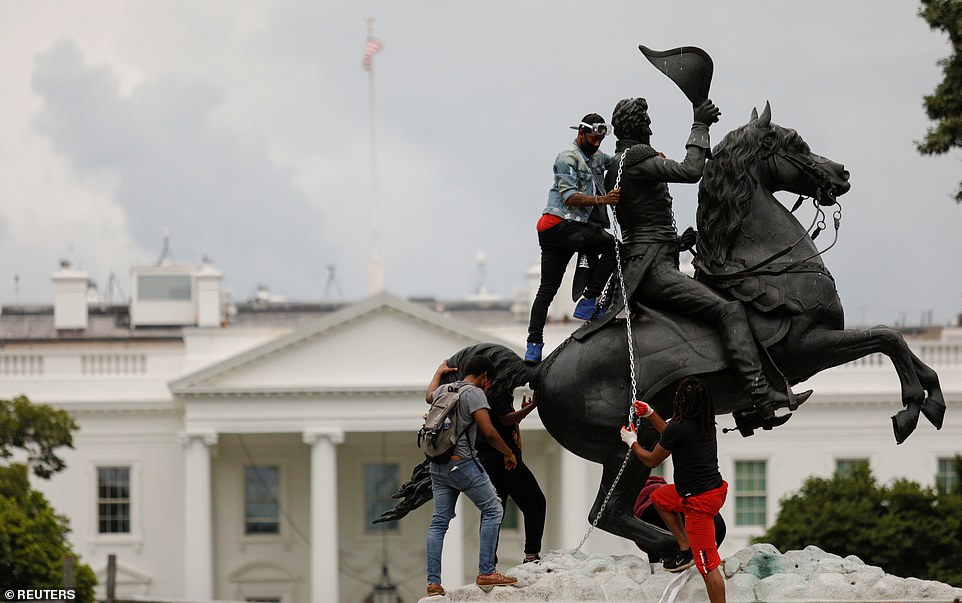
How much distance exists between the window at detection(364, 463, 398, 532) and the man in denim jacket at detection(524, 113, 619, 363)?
149 feet

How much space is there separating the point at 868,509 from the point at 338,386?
2062cm

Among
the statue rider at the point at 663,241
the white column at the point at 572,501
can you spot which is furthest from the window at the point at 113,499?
the statue rider at the point at 663,241

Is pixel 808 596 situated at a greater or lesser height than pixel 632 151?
lesser

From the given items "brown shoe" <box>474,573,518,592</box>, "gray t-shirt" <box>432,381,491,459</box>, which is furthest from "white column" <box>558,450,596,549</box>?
"brown shoe" <box>474,573,518,592</box>

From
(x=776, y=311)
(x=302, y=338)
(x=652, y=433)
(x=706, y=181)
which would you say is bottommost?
(x=652, y=433)

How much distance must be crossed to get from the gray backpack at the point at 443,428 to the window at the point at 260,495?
46355 mm

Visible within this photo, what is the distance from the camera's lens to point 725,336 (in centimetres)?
1073

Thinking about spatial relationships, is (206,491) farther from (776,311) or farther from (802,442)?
(776,311)

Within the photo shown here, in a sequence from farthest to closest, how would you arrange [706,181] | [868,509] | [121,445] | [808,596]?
1. [121,445]
2. [868,509]
3. [706,181]
4. [808,596]

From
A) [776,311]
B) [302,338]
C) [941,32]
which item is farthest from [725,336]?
[302,338]

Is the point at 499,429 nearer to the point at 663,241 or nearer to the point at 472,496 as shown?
the point at 472,496

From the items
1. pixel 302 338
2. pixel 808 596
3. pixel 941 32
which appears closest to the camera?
pixel 808 596

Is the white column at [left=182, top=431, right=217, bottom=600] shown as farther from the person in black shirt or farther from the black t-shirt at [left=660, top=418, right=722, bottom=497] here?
the black t-shirt at [left=660, top=418, right=722, bottom=497]

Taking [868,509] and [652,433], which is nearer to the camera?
[652,433]
